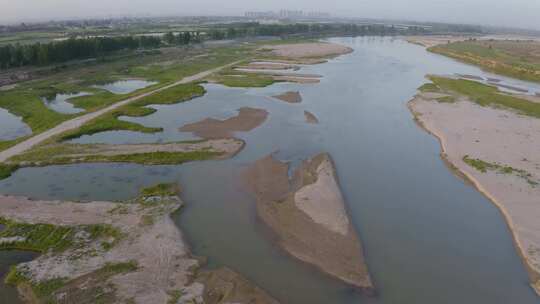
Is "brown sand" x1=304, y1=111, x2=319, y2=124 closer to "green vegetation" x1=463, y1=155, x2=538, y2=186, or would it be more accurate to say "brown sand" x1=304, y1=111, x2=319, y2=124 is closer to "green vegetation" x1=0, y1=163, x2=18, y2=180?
"green vegetation" x1=463, y1=155, x2=538, y2=186

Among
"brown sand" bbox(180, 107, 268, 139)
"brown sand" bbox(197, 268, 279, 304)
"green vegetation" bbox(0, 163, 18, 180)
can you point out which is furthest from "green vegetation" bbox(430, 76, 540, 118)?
"green vegetation" bbox(0, 163, 18, 180)

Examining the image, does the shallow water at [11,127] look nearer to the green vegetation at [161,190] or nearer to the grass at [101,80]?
the grass at [101,80]

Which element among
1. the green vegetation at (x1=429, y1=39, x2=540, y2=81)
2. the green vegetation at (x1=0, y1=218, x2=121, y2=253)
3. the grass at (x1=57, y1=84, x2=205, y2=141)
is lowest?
the green vegetation at (x1=0, y1=218, x2=121, y2=253)

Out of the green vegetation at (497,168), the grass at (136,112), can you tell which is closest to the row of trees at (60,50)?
the grass at (136,112)

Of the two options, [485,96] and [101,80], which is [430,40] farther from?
[101,80]

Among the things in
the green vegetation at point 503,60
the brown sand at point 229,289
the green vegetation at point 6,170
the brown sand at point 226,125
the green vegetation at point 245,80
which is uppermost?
the green vegetation at point 503,60

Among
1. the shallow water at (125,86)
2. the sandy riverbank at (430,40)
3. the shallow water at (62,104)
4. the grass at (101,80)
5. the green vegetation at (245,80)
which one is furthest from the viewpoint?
the sandy riverbank at (430,40)

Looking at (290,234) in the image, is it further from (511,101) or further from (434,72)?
(434,72)
